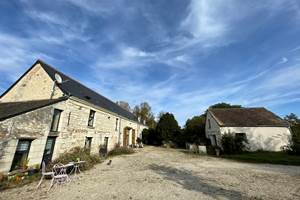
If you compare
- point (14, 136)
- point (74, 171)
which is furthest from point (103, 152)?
point (14, 136)

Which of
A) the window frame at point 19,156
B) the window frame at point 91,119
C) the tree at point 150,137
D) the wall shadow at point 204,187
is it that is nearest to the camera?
the wall shadow at point 204,187

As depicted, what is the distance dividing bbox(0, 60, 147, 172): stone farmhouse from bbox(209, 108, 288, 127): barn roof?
45.0ft

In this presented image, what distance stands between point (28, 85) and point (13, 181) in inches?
303

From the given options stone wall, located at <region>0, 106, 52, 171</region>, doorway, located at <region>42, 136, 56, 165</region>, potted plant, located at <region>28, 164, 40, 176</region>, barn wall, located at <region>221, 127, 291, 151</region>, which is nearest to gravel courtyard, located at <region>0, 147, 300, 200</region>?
potted plant, located at <region>28, 164, 40, 176</region>

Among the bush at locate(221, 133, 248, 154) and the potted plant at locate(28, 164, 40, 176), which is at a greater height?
the bush at locate(221, 133, 248, 154)

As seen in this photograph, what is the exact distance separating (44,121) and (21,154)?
196 centimetres

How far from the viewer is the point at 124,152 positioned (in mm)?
15766

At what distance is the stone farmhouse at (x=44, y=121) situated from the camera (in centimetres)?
721

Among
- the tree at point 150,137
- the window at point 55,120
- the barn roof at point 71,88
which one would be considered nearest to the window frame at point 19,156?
the window at point 55,120

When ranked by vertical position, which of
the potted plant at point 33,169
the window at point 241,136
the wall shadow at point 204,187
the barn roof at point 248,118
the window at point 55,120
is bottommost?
the wall shadow at point 204,187

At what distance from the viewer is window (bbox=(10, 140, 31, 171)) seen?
725 cm

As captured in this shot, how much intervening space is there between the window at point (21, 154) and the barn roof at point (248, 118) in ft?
56.0

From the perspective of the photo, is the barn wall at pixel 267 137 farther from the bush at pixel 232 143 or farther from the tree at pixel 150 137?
the tree at pixel 150 137

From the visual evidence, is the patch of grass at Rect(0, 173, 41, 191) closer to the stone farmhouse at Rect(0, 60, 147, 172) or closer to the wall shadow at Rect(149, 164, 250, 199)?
the stone farmhouse at Rect(0, 60, 147, 172)
